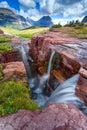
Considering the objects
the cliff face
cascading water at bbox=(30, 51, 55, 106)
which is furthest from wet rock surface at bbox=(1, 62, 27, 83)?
the cliff face

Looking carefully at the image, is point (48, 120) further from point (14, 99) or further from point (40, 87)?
point (40, 87)

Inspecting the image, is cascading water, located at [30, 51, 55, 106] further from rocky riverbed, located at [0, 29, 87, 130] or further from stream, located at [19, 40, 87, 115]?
rocky riverbed, located at [0, 29, 87, 130]

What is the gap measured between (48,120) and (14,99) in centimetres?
418

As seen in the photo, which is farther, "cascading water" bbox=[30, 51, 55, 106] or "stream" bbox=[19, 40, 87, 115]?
"cascading water" bbox=[30, 51, 55, 106]

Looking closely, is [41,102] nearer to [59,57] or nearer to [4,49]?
[59,57]

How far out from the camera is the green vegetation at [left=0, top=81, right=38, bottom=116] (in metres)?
9.56

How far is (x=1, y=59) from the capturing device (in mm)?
22922

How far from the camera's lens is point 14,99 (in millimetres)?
10430

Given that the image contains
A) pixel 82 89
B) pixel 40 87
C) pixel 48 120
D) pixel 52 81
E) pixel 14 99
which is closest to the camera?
pixel 48 120

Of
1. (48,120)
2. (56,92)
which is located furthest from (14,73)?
(48,120)

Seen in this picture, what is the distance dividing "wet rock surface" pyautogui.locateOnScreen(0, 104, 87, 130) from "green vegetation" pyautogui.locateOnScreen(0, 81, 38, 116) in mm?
2339

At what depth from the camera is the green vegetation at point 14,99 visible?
31.4ft

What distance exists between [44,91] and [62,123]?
1310 centimetres

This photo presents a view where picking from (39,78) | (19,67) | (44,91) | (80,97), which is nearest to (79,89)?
(80,97)
